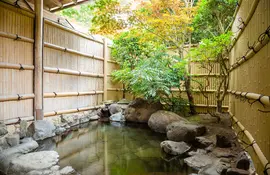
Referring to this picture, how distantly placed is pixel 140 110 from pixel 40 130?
3125mm

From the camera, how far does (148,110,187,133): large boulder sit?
499 cm

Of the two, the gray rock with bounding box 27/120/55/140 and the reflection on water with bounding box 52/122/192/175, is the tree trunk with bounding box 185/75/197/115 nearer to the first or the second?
the reflection on water with bounding box 52/122/192/175

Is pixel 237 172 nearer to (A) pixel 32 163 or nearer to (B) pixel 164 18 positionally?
(A) pixel 32 163

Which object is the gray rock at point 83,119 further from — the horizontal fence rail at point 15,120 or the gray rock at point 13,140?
the gray rock at point 13,140

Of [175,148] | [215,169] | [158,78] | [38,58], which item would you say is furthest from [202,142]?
[38,58]

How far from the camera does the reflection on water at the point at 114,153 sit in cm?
275

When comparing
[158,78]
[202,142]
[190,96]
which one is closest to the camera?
[202,142]

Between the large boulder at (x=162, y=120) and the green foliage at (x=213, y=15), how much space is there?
94.8 inches

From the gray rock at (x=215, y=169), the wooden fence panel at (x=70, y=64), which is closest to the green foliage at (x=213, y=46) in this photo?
the gray rock at (x=215, y=169)

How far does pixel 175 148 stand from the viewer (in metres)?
3.47

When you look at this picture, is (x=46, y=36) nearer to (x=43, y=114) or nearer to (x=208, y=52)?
(x=43, y=114)

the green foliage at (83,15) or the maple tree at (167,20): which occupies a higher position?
the green foliage at (83,15)

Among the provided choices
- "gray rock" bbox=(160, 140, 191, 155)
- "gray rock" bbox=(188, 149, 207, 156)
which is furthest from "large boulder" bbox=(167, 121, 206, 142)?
"gray rock" bbox=(188, 149, 207, 156)

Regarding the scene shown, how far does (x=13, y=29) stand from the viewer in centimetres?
391
